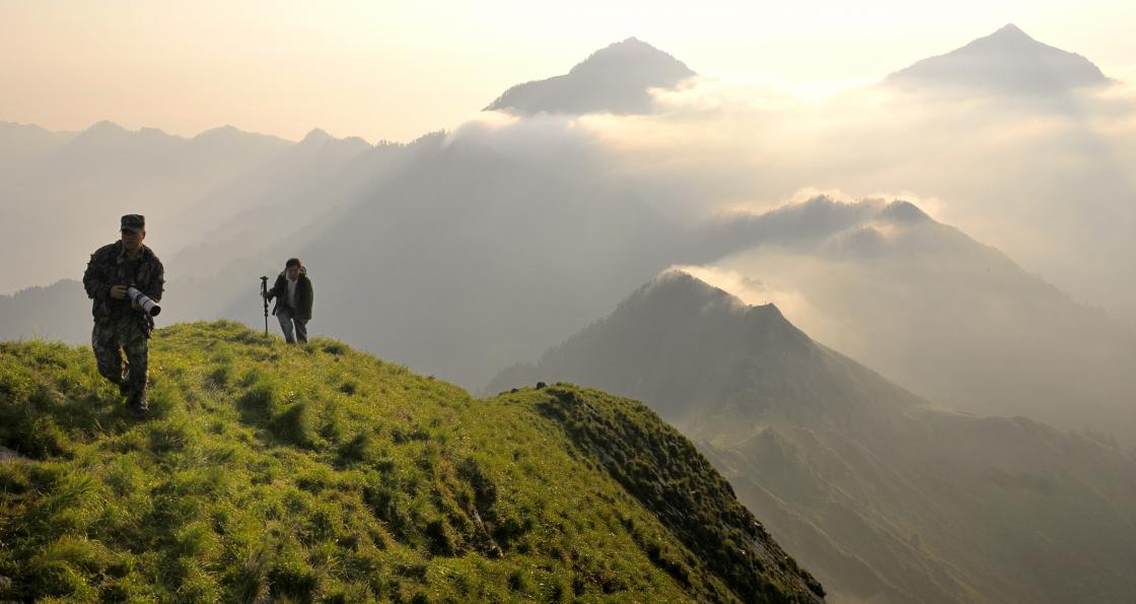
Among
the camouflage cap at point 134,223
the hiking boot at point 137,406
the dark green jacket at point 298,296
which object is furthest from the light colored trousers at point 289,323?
the camouflage cap at point 134,223

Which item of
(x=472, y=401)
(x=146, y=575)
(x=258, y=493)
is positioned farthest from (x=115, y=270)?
(x=472, y=401)

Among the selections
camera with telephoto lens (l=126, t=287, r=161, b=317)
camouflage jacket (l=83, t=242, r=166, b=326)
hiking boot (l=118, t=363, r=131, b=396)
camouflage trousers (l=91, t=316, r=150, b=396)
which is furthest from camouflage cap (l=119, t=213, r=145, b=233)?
hiking boot (l=118, t=363, r=131, b=396)

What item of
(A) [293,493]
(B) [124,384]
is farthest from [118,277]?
(A) [293,493]

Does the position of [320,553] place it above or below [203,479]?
below

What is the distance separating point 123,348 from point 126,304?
3.17 feet

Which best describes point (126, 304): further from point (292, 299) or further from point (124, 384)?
point (292, 299)

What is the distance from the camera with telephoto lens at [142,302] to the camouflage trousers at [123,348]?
0.66 m

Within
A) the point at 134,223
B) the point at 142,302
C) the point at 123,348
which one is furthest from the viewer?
Answer: the point at 123,348

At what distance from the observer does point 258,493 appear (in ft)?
50.2

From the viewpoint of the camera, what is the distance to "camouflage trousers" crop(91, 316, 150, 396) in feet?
51.5

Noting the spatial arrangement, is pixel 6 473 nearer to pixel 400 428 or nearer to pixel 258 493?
pixel 258 493

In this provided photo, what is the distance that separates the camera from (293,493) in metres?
15.8

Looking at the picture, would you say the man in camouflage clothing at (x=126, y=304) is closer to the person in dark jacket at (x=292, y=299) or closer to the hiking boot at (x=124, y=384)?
the hiking boot at (x=124, y=384)

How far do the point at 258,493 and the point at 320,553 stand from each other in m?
1.97
